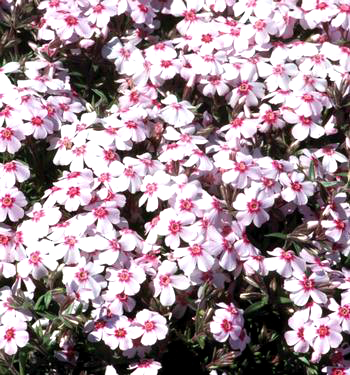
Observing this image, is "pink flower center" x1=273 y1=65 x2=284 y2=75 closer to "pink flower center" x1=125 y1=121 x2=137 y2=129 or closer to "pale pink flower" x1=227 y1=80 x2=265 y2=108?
"pale pink flower" x1=227 y1=80 x2=265 y2=108

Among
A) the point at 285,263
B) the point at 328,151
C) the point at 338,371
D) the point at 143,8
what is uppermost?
the point at 143,8

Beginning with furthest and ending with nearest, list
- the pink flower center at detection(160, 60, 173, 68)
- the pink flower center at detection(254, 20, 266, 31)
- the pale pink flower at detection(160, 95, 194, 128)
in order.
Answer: the pink flower center at detection(254, 20, 266, 31)
the pink flower center at detection(160, 60, 173, 68)
the pale pink flower at detection(160, 95, 194, 128)

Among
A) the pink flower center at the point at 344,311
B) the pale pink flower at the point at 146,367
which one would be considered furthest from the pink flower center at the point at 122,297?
the pink flower center at the point at 344,311

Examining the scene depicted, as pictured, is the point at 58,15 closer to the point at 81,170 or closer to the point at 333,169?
the point at 81,170

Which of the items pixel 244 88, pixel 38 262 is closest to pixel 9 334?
pixel 38 262

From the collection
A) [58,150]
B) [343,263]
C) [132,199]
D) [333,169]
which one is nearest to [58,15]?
[58,150]

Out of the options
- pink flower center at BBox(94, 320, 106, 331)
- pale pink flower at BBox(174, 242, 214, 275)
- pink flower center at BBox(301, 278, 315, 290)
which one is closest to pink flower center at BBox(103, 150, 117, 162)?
pale pink flower at BBox(174, 242, 214, 275)

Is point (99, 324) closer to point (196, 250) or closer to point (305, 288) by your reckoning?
point (196, 250)
